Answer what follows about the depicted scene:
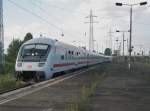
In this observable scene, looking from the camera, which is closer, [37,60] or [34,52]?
[37,60]

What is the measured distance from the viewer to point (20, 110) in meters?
10.8

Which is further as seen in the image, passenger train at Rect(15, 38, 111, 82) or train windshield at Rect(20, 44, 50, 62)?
train windshield at Rect(20, 44, 50, 62)

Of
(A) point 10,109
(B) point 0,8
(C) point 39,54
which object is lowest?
(A) point 10,109

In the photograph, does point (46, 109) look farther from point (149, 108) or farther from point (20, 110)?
point (149, 108)

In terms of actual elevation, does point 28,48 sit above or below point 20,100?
above

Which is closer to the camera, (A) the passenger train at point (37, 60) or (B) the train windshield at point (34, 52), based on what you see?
(A) the passenger train at point (37, 60)

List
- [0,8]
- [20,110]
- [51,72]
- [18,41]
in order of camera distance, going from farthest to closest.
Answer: [18,41] → [51,72] → [0,8] → [20,110]

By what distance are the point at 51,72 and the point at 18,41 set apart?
9412 centimetres

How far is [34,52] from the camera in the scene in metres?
24.6

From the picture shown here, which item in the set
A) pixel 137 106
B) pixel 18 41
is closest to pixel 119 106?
pixel 137 106

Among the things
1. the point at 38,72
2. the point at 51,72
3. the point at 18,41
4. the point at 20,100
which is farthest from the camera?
the point at 18,41

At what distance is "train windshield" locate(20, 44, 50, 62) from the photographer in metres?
24.2

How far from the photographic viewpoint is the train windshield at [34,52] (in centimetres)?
2420

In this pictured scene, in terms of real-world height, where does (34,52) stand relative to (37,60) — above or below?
above
